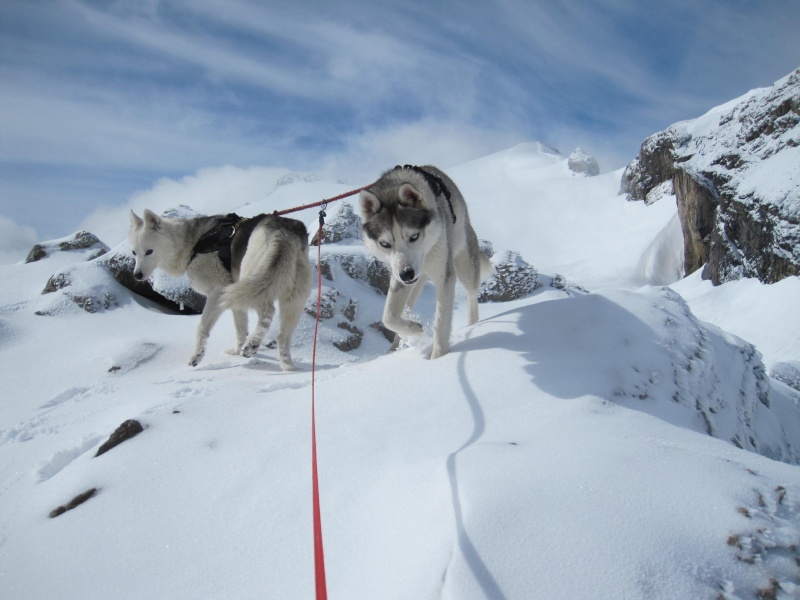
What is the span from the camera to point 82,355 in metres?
6.65

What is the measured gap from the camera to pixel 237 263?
18.9ft

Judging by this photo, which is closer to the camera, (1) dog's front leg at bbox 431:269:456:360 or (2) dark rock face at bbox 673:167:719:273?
(1) dog's front leg at bbox 431:269:456:360

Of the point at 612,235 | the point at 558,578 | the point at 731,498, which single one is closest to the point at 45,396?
the point at 558,578

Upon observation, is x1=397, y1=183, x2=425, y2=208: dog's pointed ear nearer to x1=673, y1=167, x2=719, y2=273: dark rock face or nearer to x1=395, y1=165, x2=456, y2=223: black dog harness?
x1=395, y1=165, x2=456, y2=223: black dog harness

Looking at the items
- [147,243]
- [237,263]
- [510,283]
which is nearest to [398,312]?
[237,263]

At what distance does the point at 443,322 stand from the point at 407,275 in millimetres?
546

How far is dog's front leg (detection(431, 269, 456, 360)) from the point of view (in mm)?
3604

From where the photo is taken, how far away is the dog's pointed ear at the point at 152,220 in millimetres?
6051

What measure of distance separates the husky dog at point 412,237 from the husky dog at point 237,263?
121 cm

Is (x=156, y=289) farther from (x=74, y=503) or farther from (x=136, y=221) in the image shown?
(x=74, y=503)

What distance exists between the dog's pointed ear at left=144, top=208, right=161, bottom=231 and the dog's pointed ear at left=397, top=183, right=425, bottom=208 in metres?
3.96

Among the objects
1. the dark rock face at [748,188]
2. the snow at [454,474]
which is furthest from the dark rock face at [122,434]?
the dark rock face at [748,188]

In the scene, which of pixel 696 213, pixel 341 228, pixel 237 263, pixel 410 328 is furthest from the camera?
pixel 696 213

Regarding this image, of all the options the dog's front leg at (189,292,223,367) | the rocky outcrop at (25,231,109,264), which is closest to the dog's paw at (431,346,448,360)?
the dog's front leg at (189,292,223,367)
